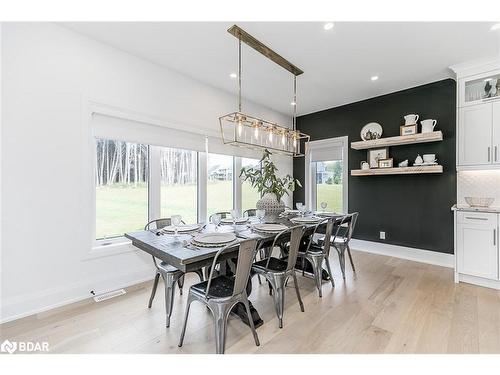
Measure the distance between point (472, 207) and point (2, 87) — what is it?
212 inches

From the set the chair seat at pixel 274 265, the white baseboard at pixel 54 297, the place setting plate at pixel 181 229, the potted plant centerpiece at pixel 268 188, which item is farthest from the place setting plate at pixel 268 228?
the white baseboard at pixel 54 297

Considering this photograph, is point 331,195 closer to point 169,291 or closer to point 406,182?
point 406,182

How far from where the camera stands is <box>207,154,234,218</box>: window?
3.88m

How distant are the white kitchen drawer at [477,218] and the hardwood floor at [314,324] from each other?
0.80 meters

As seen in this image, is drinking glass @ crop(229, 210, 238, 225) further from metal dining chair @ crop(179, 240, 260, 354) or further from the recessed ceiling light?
the recessed ceiling light

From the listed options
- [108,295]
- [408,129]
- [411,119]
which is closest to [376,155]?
[408,129]

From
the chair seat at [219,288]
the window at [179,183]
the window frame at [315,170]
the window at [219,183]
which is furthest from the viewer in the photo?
the window frame at [315,170]

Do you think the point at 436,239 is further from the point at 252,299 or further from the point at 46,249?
the point at 46,249

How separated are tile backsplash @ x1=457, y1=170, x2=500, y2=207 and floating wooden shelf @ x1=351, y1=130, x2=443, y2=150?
64cm

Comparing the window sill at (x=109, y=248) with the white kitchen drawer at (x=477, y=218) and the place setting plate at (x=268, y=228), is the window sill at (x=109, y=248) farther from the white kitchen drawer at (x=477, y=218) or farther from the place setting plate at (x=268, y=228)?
the white kitchen drawer at (x=477, y=218)

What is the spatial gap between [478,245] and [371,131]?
2348 mm

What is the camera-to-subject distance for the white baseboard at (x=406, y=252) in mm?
3545

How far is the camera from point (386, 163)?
396 cm
